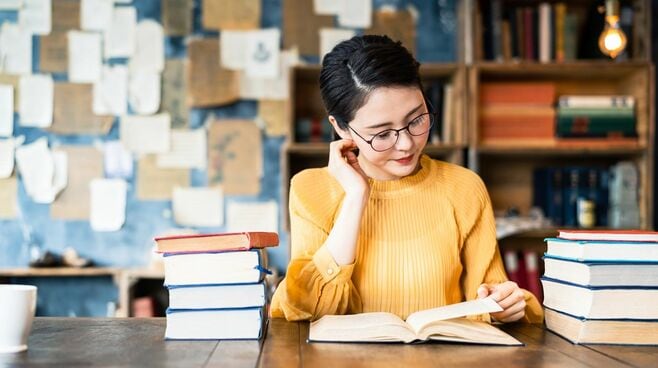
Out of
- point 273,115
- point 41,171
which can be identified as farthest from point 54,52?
point 273,115

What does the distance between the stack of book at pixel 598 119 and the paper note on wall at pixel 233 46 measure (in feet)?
4.82

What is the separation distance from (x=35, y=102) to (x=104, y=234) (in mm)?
695

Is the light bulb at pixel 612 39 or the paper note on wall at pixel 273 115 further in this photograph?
the paper note on wall at pixel 273 115

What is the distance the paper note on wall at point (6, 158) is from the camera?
3.49 meters

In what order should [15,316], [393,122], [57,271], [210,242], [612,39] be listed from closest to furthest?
[15,316] → [210,242] → [393,122] → [612,39] → [57,271]

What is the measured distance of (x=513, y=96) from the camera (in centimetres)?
333

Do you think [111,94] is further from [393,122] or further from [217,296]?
[217,296]

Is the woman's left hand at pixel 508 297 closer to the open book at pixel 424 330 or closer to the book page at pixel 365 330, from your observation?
the open book at pixel 424 330

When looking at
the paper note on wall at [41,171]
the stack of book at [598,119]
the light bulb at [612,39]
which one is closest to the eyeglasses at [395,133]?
the light bulb at [612,39]

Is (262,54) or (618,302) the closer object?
(618,302)

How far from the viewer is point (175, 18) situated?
11.6 feet

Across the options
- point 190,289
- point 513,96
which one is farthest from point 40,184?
point 190,289

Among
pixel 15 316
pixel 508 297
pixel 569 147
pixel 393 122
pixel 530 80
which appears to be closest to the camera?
pixel 15 316

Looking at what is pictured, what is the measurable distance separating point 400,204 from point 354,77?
0.33 meters
